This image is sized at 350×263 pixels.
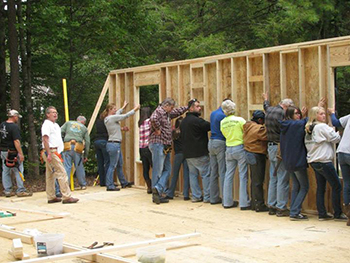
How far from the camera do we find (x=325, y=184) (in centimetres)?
872

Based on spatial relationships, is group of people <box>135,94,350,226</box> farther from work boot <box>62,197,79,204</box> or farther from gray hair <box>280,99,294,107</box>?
work boot <box>62,197,79,204</box>

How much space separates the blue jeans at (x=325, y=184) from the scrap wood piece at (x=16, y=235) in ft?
13.4

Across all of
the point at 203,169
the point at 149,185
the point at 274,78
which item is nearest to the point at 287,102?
the point at 274,78

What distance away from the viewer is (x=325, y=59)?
908cm

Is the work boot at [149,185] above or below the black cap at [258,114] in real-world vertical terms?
below

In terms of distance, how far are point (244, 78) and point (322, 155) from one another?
258 cm

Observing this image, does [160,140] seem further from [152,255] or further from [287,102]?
[152,255]

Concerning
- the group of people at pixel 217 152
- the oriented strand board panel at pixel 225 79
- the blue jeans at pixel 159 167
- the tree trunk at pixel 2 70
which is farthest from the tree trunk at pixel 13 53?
the oriented strand board panel at pixel 225 79

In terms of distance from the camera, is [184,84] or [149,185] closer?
[184,84]

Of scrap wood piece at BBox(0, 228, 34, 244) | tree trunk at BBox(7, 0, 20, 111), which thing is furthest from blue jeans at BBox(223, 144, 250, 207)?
tree trunk at BBox(7, 0, 20, 111)

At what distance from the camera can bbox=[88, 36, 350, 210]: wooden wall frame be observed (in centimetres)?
908

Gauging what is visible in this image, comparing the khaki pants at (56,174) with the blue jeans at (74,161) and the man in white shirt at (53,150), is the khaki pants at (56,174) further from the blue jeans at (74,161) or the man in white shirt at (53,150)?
the blue jeans at (74,161)

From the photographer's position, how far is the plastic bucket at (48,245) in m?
6.58

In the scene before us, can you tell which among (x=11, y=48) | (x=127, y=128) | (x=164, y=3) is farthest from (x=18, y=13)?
(x=164, y=3)
